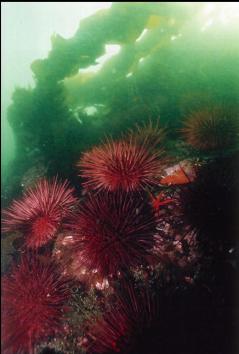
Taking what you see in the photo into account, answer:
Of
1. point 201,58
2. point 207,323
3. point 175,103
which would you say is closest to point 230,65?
point 201,58

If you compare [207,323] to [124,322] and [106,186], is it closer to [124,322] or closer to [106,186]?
[124,322]

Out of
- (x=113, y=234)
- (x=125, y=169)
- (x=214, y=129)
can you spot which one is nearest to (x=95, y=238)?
(x=113, y=234)

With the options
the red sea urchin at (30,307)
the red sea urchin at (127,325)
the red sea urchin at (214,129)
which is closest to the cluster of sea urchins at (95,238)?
the red sea urchin at (30,307)

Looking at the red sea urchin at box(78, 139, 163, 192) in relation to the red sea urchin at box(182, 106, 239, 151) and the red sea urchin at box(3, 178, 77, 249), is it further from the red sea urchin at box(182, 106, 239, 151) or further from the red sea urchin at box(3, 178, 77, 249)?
the red sea urchin at box(182, 106, 239, 151)

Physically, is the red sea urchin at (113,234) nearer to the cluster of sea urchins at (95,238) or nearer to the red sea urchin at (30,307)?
the cluster of sea urchins at (95,238)

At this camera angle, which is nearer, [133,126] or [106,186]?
[106,186]

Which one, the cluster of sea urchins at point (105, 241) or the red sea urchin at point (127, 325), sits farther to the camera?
the cluster of sea urchins at point (105, 241)
